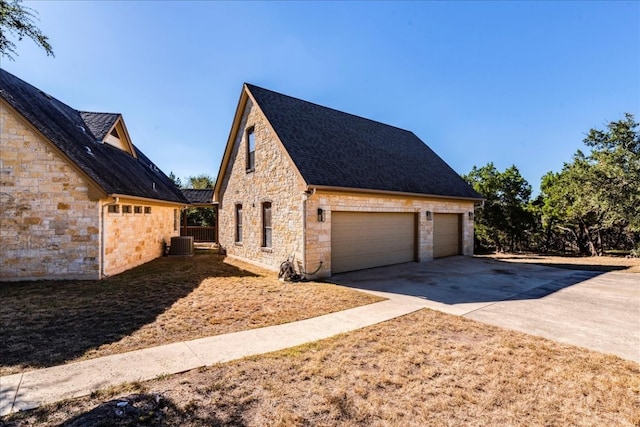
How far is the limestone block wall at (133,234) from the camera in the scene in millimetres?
10023

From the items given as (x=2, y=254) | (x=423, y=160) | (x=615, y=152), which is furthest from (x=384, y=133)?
(x=2, y=254)

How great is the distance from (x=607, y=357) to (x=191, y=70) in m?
15.6

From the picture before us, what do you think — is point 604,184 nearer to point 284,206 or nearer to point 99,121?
point 284,206

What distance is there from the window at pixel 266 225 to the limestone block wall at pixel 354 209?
3.04 meters

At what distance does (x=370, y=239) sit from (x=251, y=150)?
688 centimetres

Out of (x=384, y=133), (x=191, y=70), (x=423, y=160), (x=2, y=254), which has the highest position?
(x=191, y=70)

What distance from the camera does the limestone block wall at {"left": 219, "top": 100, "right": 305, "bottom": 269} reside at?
10359mm

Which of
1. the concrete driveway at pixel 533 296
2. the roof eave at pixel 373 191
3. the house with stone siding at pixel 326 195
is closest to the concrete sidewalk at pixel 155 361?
the concrete driveway at pixel 533 296

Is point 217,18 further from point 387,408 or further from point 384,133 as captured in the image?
point 387,408

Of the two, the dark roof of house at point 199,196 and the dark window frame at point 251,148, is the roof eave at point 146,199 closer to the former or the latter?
the dark roof of house at point 199,196

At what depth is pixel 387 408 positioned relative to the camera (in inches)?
122

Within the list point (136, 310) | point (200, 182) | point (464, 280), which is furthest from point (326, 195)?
point (200, 182)

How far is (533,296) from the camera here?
7910mm

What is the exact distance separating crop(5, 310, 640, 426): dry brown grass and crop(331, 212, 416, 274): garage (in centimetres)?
611
